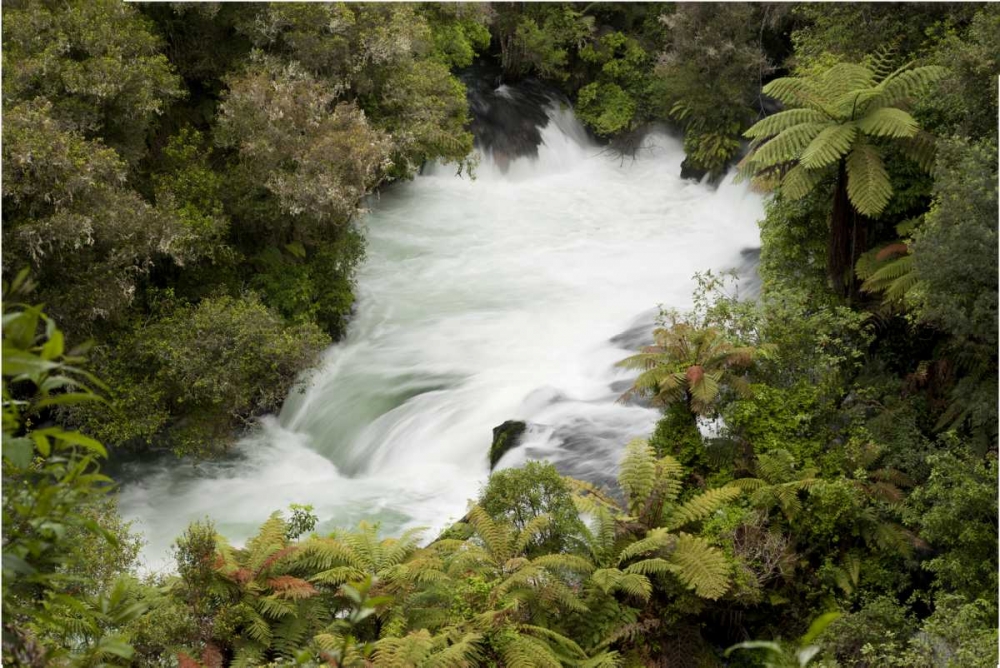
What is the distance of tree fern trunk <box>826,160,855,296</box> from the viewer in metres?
11.2

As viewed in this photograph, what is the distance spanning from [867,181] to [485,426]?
5.83 meters

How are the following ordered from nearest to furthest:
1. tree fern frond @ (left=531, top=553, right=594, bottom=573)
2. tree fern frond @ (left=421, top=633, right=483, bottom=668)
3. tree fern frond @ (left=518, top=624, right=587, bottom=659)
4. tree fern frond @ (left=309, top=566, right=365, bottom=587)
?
1. tree fern frond @ (left=421, top=633, right=483, bottom=668)
2. tree fern frond @ (left=518, top=624, right=587, bottom=659)
3. tree fern frond @ (left=531, top=553, right=594, bottom=573)
4. tree fern frond @ (left=309, top=566, right=365, bottom=587)

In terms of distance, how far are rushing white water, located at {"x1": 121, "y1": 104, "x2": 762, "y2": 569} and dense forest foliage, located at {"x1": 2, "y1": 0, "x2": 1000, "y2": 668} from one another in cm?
83

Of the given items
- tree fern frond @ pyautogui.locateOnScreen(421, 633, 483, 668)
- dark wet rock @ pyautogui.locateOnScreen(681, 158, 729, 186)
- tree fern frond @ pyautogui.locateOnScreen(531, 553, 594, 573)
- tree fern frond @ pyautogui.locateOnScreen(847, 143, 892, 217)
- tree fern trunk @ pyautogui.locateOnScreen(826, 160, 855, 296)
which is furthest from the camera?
dark wet rock @ pyautogui.locateOnScreen(681, 158, 729, 186)

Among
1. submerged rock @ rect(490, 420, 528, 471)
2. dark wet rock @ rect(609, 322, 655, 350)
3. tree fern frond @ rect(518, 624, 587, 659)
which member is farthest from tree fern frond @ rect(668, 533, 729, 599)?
dark wet rock @ rect(609, 322, 655, 350)

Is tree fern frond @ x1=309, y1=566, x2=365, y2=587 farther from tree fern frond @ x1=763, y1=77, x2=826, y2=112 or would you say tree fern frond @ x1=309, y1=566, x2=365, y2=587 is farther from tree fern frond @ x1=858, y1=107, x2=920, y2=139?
tree fern frond @ x1=763, y1=77, x2=826, y2=112

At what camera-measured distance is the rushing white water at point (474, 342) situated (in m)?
11.9

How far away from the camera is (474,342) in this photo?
1523 centimetres

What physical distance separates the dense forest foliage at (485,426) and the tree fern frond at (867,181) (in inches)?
1.5

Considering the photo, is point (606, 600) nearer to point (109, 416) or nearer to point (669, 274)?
point (109, 416)

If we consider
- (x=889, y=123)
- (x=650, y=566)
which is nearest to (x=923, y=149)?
(x=889, y=123)

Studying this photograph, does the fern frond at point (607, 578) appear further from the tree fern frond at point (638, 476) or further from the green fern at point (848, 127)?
the green fern at point (848, 127)

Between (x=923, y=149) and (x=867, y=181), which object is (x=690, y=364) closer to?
(x=867, y=181)

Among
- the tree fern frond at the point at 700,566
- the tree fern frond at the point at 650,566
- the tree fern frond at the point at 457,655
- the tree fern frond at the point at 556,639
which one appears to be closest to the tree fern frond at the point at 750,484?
the tree fern frond at the point at 700,566
